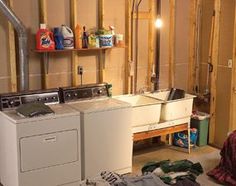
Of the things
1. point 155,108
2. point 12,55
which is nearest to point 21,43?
point 12,55

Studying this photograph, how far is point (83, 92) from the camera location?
4453mm

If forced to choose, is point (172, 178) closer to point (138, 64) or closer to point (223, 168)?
point (223, 168)

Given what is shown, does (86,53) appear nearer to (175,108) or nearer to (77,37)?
(77,37)

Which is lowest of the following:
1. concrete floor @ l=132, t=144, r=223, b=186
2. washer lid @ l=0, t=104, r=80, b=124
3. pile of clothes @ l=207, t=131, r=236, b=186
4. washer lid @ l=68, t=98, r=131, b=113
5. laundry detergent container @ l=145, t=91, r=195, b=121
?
concrete floor @ l=132, t=144, r=223, b=186

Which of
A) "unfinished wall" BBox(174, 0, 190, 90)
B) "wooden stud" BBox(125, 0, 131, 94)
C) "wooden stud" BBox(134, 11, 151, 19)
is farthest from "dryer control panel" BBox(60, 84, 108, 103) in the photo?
"unfinished wall" BBox(174, 0, 190, 90)

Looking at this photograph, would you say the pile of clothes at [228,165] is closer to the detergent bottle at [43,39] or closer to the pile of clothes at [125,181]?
the pile of clothes at [125,181]

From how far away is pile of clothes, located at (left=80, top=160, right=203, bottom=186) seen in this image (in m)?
2.71

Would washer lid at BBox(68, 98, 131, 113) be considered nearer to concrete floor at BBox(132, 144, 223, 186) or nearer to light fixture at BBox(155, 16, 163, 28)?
concrete floor at BBox(132, 144, 223, 186)

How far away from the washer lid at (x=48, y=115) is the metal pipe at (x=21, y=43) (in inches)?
14.8

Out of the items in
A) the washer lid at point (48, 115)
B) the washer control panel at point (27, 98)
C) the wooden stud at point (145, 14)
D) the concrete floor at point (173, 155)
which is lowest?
the concrete floor at point (173, 155)

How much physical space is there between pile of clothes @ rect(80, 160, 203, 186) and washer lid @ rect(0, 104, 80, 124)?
990mm

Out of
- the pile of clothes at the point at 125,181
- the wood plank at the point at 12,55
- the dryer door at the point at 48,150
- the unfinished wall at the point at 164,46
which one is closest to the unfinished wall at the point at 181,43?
the unfinished wall at the point at 164,46

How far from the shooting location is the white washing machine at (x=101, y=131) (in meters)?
4.05

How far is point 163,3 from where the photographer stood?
523cm
